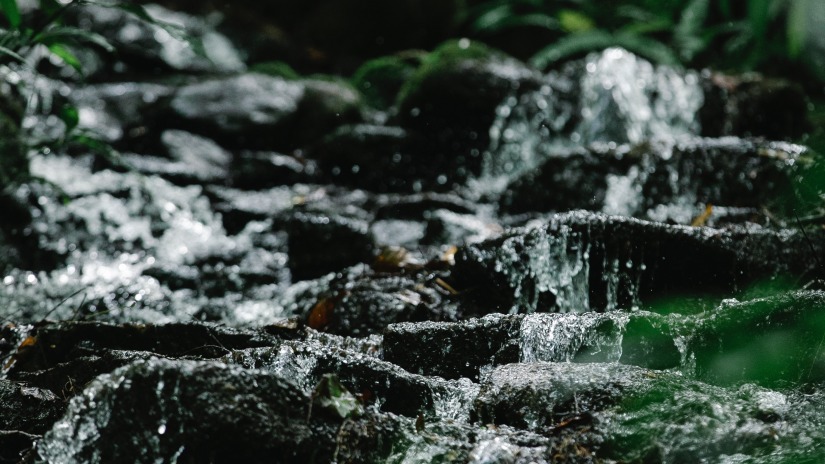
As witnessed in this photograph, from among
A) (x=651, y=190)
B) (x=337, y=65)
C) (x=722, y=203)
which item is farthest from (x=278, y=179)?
(x=337, y=65)

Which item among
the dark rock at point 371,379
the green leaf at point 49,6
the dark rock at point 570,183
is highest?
the dark rock at point 570,183

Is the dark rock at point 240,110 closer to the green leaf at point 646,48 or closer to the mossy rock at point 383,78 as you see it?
the mossy rock at point 383,78

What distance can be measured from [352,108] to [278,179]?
1554 mm

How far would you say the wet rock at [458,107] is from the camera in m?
6.17

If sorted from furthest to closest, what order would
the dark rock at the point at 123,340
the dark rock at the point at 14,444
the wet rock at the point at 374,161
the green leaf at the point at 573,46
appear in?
the green leaf at the point at 573,46, the wet rock at the point at 374,161, the dark rock at the point at 123,340, the dark rock at the point at 14,444

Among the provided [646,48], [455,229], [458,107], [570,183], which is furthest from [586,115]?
[646,48]

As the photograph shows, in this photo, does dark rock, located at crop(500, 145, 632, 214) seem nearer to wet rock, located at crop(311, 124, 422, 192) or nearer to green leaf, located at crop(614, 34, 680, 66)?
wet rock, located at crop(311, 124, 422, 192)

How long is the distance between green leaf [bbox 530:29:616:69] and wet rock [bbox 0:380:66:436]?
24.9 feet

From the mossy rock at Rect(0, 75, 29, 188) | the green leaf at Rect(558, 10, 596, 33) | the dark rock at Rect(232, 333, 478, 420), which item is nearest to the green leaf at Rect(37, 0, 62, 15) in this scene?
the mossy rock at Rect(0, 75, 29, 188)

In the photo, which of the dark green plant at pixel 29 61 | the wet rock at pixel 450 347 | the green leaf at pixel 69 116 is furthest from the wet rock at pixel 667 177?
the green leaf at pixel 69 116

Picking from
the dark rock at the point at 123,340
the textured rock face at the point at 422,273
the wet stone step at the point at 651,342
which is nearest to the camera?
the textured rock face at the point at 422,273

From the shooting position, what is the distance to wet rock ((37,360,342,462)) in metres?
1.47

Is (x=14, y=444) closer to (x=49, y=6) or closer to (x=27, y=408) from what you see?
(x=27, y=408)

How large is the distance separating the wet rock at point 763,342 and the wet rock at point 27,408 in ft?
6.44
